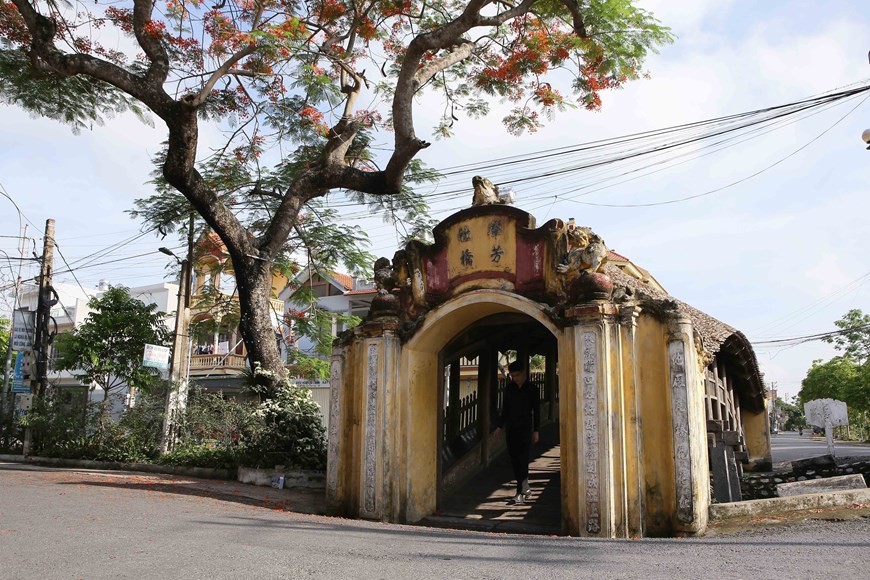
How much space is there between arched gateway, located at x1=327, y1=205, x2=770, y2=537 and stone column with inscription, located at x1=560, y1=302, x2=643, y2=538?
0.05 ft

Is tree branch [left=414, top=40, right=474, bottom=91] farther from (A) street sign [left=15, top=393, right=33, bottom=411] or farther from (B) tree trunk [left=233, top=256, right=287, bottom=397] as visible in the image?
(A) street sign [left=15, top=393, right=33, bottom=411]

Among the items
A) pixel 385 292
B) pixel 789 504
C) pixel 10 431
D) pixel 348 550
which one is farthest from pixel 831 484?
pixel 10 431

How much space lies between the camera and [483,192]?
10.0 meters

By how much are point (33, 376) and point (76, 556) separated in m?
16.3

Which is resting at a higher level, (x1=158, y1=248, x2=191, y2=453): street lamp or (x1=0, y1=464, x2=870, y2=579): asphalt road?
(x1=158, y1=248, x2=191, y2=453): street lamp

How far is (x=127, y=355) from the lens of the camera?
56.1 feet

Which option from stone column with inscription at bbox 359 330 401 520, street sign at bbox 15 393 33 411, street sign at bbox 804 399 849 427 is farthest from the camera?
street sign at bbox 15 393 33 411

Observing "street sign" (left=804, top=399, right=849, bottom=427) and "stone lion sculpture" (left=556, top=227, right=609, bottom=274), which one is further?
"street sign" (left=804, top=399, right=849, bottom=427)

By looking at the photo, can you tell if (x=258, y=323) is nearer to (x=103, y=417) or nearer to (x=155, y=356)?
(x=155, y=356)

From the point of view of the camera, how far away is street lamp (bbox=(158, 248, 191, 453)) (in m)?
15.6

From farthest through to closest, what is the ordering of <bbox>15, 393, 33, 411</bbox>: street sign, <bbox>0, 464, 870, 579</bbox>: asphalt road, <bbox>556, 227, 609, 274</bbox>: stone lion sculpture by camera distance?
<bbox>15, 393, 33, 411</bbox>: street sign, <bbox>556, 227, 609, 274</bbox>: stone lion sculpture, <bbox>0, 464, 870, 579</bbox>: asphalt road

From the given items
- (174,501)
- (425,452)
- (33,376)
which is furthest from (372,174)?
(33,376)

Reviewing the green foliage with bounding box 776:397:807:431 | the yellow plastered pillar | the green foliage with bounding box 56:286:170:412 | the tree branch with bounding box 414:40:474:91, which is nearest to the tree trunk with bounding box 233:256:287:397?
the green foliage with bounding box 56:286:170:412

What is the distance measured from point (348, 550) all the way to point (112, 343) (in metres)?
13.0
